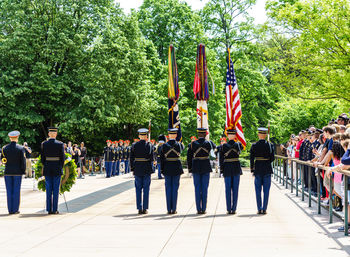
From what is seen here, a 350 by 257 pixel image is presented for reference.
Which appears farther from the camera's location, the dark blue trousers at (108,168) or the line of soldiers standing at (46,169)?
the dark blue trousers at (108,168)

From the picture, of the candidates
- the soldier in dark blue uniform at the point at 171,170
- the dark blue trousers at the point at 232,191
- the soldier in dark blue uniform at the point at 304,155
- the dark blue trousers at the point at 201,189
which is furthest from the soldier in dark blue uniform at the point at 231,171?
the soldier in dark blue uniform at the point at 304,155

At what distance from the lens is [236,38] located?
44594mm

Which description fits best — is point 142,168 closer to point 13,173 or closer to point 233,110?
point 13,173

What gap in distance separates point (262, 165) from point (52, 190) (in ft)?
15.7

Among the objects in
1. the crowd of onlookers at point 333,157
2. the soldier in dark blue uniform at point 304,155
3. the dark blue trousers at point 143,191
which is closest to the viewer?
the crowd of onlookers at point 333,157

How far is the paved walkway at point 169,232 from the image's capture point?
23.0 feet

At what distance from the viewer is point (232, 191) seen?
1099cm

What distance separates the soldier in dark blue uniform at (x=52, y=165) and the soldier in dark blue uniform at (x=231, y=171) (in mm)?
3698

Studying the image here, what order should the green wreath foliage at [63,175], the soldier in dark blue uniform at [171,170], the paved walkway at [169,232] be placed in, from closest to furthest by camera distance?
1. the paved walkway at [169,232]
2. the soldier in dark blue uniform at [171,170]
3. the green wreath foliage at [63,175]

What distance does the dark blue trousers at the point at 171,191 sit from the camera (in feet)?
36.1

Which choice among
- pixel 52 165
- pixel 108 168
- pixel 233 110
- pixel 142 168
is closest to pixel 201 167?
pixel 142 168

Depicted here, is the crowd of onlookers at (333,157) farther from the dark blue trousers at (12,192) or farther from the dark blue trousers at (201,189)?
the dark blue trousers at (12,192)

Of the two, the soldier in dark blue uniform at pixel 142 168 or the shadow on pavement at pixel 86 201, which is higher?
the soldier in dark blue uniform at pixel 142 168

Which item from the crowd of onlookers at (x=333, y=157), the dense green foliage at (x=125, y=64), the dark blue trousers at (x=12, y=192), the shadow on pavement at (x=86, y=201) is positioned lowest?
the shadow on pavement at (x=86, y=201)
